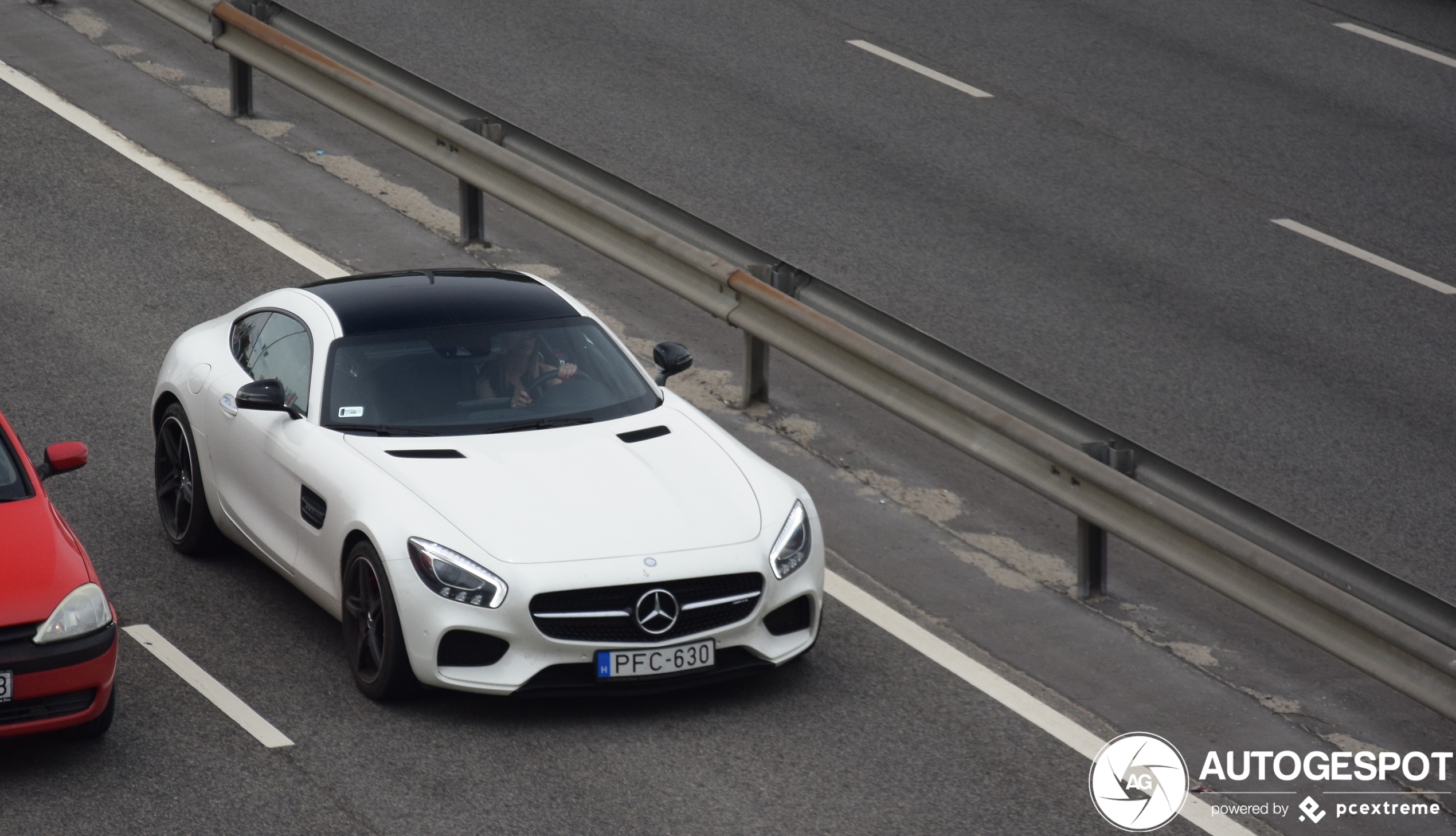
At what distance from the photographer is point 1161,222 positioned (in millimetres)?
13578

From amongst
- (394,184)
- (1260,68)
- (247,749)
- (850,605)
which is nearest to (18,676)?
(247,749)

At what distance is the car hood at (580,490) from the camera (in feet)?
23.8

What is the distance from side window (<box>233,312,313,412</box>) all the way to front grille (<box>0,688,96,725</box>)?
1.92 m

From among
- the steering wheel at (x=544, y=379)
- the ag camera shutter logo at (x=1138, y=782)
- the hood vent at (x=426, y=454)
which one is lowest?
the ag camera shutter logo at (x=1138, y=782)

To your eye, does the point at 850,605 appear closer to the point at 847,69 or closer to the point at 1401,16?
the point at 847,69

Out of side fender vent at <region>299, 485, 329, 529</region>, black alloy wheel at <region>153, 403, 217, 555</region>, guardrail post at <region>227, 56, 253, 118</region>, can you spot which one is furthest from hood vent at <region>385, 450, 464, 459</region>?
guardrail post at <region>227, 56, 253, 118</region>

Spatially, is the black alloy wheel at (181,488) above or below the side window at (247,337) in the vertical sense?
below

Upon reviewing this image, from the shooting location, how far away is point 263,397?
312 inches

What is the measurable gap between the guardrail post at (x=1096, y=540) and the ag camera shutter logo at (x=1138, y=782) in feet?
4.43

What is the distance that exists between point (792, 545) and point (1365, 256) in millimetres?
7229

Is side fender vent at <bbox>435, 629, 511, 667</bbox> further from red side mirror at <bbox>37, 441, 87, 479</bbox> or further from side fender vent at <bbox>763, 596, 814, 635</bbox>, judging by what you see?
red side mirror at <bbox>37, 441, 87, 479</bbox>

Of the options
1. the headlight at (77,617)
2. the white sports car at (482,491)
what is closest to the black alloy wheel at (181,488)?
the white sports car at (482,491)

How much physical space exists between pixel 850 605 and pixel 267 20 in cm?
844

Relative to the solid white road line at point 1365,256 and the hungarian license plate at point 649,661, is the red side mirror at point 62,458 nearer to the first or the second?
the hungarian license plate at point 649,661
